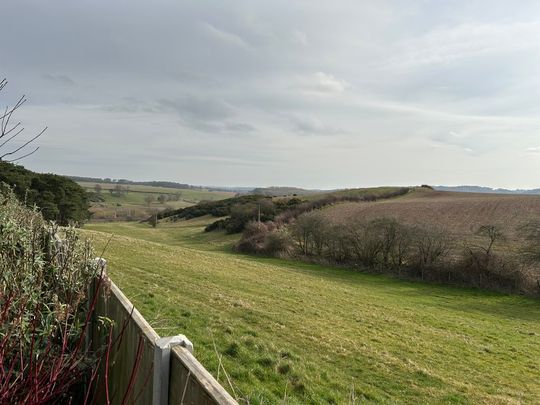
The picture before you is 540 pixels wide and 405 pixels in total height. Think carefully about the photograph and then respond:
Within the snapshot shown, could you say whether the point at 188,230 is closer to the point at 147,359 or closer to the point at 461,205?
the point at 461,205

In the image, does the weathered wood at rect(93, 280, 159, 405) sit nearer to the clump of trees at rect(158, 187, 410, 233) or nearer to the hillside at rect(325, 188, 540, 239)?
the hillside at rect(325, 188, 540, 239)

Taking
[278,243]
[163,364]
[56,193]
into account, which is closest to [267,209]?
[278,243]

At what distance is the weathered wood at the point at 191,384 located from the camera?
248 cm

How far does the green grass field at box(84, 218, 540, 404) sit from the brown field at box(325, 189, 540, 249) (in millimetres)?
22434

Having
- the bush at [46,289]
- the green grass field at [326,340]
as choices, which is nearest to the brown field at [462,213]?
the green grass field at [326,340]

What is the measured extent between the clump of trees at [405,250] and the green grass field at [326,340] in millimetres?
11381

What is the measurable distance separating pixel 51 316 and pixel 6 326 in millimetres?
540

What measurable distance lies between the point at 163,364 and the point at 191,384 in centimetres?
44

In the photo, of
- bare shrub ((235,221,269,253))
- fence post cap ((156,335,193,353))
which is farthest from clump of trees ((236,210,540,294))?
fence post cap ((156,335,193,353))

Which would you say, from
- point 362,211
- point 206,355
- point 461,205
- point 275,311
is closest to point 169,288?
point 275,311

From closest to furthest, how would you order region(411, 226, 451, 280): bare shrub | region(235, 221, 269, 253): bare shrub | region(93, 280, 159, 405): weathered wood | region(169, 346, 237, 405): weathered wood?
1. region(169, 346, 237, 405): weathered wood
2. region(93, 280, 159, 405): weathered wood
3. region(411, 226, 451, 280): bare shrub
4. region(235, 221, 269, 253): bare shrub

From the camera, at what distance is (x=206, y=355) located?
26.7 feet

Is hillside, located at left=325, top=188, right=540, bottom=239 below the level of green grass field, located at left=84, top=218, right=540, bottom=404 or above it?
above

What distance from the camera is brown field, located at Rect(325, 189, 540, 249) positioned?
45625mm
